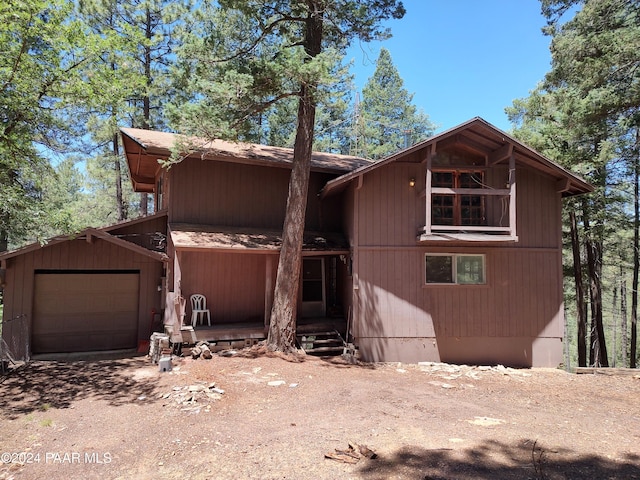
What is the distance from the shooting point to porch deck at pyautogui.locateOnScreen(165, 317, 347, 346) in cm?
888

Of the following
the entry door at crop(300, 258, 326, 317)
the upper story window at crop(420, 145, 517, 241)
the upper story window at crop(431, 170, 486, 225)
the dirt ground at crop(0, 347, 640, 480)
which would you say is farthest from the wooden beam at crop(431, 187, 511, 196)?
the dirt ground at crop(0, 347, 640, 480)

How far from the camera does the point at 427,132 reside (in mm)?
29547

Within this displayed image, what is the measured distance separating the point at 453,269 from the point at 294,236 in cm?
423

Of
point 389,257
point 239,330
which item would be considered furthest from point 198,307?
point 389,257

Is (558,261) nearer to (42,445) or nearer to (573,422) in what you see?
(573,422)

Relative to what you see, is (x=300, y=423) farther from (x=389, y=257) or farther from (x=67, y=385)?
(x=389, y=257)

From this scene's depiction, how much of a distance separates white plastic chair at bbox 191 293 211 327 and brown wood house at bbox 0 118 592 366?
188 mm

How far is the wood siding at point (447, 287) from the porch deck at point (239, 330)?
101 centimetres

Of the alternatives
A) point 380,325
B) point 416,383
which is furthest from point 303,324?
point 416,383

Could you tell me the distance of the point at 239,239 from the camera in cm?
981

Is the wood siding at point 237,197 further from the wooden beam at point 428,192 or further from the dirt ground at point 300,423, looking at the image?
the dirt ground at point 300,423

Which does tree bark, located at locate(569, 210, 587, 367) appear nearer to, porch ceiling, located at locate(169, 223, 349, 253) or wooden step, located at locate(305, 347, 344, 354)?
porch ceiling, located at locate(169, 223, 349, 253)

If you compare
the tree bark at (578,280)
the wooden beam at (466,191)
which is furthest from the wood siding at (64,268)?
Result: the tree bark at (578,280)

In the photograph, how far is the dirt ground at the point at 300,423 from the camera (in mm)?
3770
